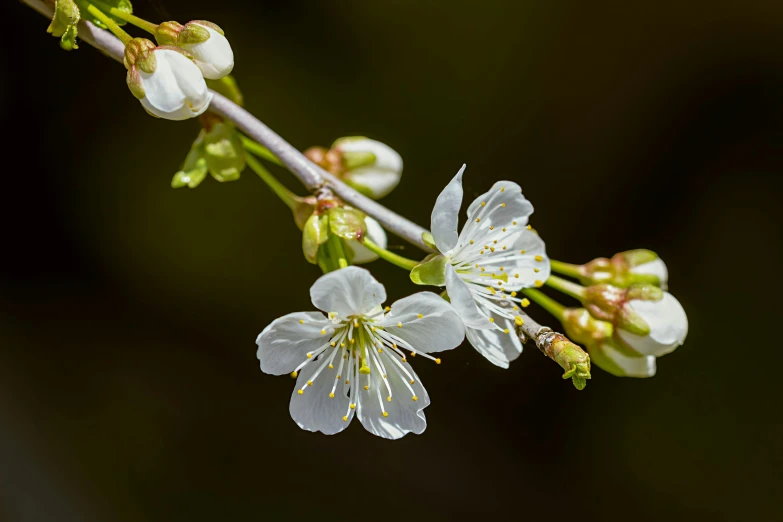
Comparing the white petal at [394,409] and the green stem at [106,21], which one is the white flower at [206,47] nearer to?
the green stem at [106,21]

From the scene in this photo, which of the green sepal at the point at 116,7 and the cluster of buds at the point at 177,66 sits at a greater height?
the green sepal at the point at 116,7

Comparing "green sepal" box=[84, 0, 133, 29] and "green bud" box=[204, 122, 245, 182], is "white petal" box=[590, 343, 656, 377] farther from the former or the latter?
"green sepal" box=[84, 0, 133, 29]

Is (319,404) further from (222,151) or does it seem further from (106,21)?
(106,21)

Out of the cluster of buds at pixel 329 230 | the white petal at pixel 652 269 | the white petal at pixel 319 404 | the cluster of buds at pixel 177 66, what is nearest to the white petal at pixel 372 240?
the cluster of buds at pixel 329 230

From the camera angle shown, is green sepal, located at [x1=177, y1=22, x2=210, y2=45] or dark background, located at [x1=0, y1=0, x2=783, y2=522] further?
dark background, located at [x1=0, y1=0, x2=783, y2=522]

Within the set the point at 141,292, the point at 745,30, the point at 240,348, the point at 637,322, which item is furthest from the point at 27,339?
the point at 745,30

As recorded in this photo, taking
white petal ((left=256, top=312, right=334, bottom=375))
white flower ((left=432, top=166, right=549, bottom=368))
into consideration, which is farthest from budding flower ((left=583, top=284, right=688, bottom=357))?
white petal ((left=256, top=312, right=334, bottom=375))
